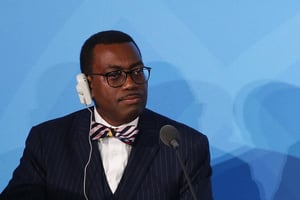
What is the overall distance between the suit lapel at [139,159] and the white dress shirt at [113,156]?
0.10ft

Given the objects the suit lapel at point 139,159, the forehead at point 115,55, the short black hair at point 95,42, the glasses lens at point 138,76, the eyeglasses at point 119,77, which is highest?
the short black hair at point 95,42

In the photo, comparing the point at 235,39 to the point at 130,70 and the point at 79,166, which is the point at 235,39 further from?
the point at 79,166

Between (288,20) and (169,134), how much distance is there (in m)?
0.77

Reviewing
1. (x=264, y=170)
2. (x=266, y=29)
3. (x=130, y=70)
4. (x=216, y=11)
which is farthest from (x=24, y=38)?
(x=264, y=170)

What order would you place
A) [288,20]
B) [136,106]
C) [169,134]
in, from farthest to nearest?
[288,20] < [136,106] < [169,134]

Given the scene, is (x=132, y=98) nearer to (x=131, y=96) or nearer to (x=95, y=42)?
(x=131, y=96)

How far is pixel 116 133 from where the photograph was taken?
145 cm

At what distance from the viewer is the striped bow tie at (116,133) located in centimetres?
145

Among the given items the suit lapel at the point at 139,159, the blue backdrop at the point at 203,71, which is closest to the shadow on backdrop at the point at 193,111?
the blue backdrop at the point at 203,71

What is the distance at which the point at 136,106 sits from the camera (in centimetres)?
138

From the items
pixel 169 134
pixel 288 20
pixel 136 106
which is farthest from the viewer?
pixel 288 20

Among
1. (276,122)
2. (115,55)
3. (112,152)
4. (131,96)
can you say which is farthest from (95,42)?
(276,122)

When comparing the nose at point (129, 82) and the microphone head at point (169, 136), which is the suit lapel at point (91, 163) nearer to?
the nose at point (129, 82)

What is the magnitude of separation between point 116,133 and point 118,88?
0.15m
